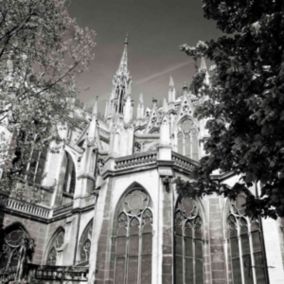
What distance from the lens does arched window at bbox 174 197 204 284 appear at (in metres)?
12.9

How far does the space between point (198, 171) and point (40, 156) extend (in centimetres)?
1958

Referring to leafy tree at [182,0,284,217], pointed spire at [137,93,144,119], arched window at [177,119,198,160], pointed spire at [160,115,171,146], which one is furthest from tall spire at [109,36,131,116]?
leafy tree at [182,0,284,217]

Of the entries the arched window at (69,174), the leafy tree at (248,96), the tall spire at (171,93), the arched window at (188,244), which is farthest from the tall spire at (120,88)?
the leafy tree at (248,96)

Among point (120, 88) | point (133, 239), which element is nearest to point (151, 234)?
point (133, 239)

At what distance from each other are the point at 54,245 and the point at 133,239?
903 centimetres

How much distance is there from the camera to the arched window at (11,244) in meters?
18.4

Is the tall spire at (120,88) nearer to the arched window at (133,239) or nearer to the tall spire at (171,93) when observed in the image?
the tall spire at (171,93)

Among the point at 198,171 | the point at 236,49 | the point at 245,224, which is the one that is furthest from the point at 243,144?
the point at 245,224

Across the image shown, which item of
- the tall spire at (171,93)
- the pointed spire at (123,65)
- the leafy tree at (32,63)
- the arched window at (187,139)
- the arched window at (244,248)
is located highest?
the pointed spire at (123,65)

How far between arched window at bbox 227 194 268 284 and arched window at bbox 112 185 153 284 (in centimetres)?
383

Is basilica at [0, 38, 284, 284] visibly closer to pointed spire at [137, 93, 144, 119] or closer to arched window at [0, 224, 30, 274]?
arched window at [0, 224, 30, 274]

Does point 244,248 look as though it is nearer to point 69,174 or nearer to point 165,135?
point 165,135

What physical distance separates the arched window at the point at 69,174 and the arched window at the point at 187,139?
29.3 ft

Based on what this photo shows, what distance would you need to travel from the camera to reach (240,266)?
13.2m
